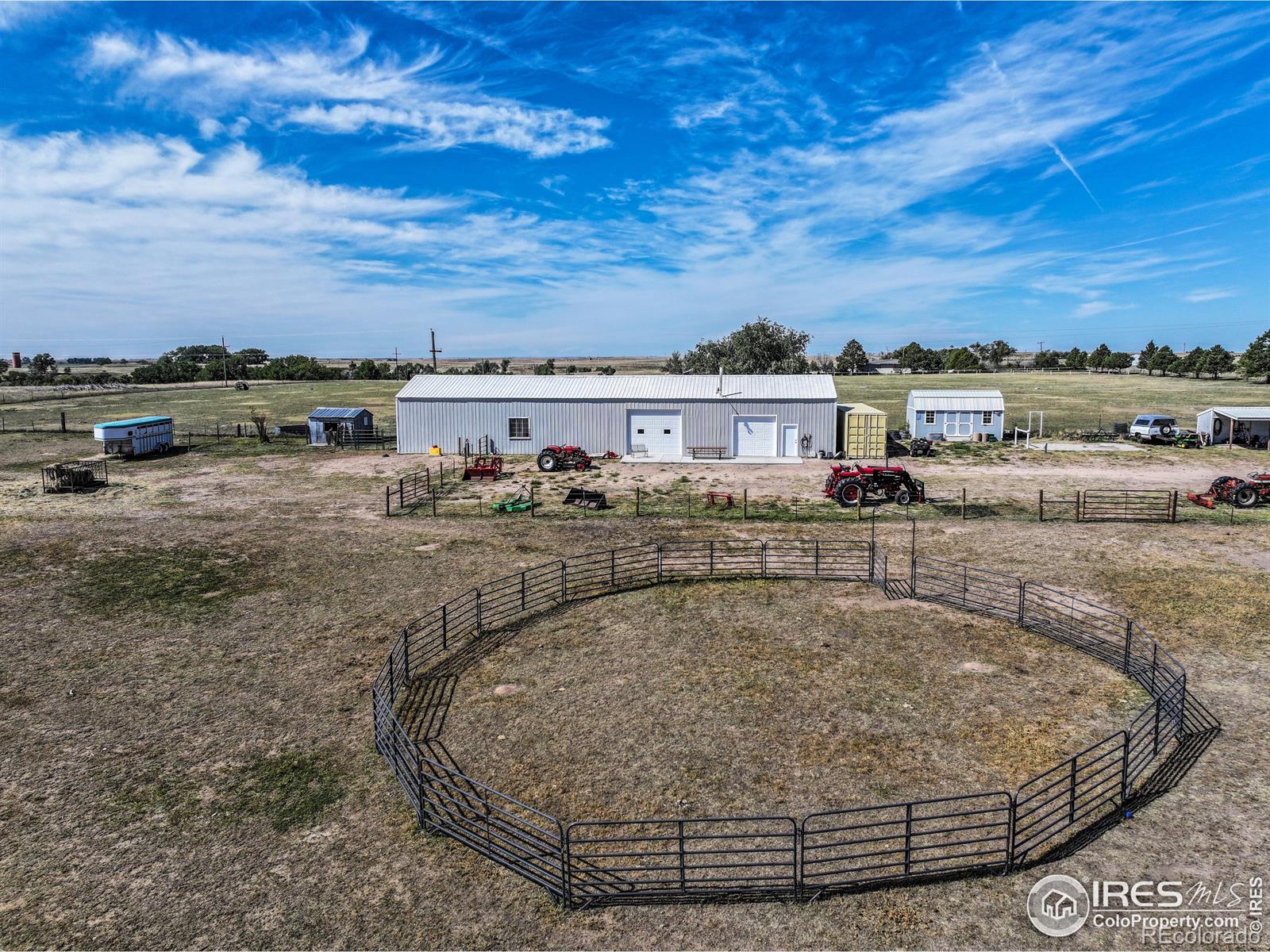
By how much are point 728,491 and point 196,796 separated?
85.1 ft

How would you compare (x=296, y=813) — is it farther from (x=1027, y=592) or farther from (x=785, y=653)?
(x=1027, y=592)

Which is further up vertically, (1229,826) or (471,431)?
(471,431)

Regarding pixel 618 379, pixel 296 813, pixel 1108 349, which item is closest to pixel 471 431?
pixel 618 379

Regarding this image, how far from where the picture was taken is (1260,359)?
321 feet

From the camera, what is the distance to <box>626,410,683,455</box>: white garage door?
43.8m

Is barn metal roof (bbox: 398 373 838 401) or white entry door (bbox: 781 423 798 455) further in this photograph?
barn metal roof (bbox: 398 373 838 401)

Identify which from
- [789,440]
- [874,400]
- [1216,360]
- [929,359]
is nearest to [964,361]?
[929,359]

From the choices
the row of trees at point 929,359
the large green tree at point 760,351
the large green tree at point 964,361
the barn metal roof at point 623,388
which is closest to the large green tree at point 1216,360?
the row of trees at point 929,359

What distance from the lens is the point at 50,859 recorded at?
31.1 feet

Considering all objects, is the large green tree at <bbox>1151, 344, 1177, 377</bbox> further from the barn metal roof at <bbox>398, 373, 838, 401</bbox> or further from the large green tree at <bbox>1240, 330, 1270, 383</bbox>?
the barn metal roof at <bbox>398, 373, 838, 401</bbox>

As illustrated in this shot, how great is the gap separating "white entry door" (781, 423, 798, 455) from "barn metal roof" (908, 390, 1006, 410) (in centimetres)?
1154

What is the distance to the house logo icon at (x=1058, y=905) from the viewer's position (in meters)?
8.30

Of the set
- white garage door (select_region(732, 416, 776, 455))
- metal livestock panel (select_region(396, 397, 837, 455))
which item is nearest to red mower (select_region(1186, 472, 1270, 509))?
metal livestock panel (select_region(396, 397, 837, 455))

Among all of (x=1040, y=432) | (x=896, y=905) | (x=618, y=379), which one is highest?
(x=618, y=379)
